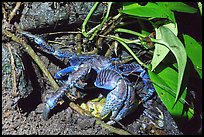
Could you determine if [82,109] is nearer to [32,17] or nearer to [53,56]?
[53,56]

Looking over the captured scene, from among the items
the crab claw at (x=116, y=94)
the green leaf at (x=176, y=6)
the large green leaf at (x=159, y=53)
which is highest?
the green leaf at (x=176, y=6)

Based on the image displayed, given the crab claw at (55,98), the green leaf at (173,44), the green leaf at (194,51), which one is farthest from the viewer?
the green leaf at (194,51)

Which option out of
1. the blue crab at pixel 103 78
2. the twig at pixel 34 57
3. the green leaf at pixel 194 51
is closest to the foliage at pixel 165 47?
the green leaf at pixel 194 51

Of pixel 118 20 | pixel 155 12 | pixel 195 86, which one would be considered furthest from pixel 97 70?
pixel 195 86

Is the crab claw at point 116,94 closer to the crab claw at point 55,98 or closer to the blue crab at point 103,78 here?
the blue crab at point 103,78

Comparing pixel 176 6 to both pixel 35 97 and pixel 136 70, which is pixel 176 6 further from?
pixel 35 97

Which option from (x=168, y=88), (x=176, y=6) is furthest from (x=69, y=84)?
(x=176, y=6)
